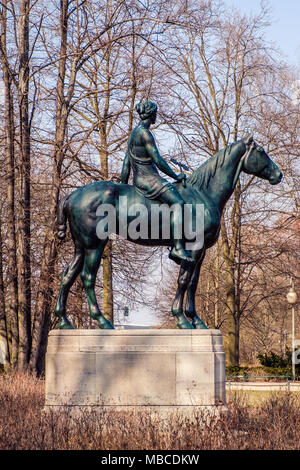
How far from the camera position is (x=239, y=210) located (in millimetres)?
30281

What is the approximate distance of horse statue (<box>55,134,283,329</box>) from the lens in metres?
11.7

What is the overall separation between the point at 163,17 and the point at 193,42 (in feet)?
36.9

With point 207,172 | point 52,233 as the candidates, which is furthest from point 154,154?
point 52,233

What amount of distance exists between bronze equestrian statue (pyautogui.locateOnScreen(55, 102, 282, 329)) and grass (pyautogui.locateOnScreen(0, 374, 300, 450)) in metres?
1.79

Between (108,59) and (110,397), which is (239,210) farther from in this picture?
(110,397)

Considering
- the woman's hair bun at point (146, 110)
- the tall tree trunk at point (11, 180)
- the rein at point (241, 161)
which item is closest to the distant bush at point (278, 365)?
the tall tree trunk at point (11, 180)

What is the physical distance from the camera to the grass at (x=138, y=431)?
28.1 feet

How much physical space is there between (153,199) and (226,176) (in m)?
1.33

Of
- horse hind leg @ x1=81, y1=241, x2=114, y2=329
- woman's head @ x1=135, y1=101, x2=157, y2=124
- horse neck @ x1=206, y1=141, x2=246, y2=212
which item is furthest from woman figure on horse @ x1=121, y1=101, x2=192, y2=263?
horse hind leg @ x1=81, y1=241, x2=114, y2=329

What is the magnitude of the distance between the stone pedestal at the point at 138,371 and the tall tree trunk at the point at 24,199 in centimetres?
891

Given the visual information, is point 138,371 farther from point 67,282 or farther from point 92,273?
point 67,282

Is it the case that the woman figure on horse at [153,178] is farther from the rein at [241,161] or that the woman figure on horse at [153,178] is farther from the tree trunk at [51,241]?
the tree trunk at [51,241]

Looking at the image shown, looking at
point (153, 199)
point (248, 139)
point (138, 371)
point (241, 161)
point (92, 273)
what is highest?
point (248, 139)

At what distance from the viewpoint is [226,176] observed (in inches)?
470
